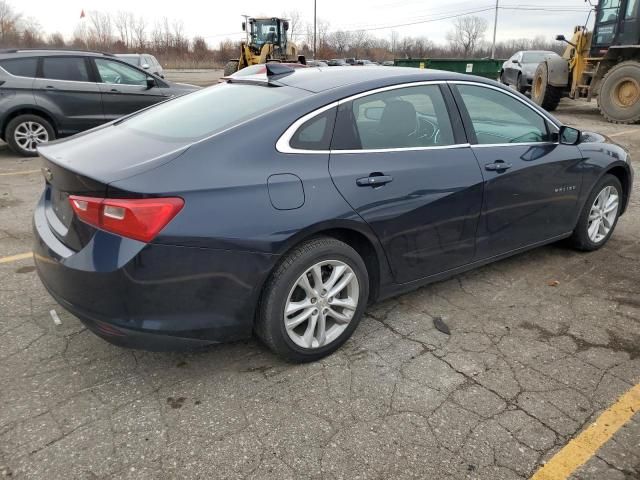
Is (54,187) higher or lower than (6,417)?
higher

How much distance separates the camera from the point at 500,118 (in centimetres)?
383

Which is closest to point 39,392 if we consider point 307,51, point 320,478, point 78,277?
point 78,277

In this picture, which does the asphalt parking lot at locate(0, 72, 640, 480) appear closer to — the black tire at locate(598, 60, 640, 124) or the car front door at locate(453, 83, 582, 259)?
the car front door at locate(453, 83, 582, 259)

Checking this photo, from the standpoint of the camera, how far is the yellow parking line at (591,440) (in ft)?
7.30

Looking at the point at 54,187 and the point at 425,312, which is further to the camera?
the point at 425,312

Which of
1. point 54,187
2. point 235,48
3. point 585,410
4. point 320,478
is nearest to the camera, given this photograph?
point 320,478

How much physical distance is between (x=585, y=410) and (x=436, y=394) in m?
0.72

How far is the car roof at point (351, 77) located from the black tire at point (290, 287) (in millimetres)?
911

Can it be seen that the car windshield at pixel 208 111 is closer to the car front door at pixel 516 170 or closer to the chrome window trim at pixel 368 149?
the chrome window trim at pixel 368 149

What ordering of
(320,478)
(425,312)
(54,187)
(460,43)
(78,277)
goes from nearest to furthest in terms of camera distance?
(320,478), (78,277), (54,187), (425,312), (460,43)

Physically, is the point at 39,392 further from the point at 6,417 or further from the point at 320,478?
the point at 320,478

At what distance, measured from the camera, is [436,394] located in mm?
2713

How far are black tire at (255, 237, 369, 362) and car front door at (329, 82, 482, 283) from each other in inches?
9.2

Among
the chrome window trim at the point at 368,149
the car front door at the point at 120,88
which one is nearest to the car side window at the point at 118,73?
the car front door at the point at 120,88
